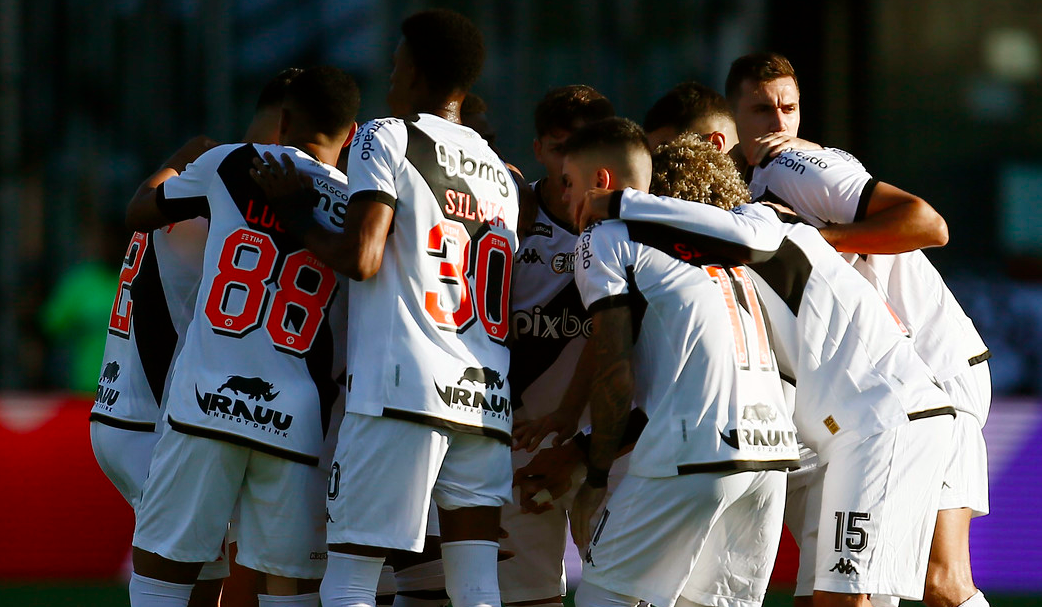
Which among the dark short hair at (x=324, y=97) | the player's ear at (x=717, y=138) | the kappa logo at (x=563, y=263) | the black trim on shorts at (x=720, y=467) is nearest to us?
the black trim on shorts at (x=720, y=467)

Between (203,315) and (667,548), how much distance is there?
1.67 m

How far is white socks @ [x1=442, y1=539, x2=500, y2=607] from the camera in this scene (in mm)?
3949

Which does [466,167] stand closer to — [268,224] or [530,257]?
[268,224]

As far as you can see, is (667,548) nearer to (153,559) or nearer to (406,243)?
(406,243)

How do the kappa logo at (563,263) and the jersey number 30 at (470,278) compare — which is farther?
the kappa logo at (563,263)

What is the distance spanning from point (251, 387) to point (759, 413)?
1.60m

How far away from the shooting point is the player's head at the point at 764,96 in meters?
4.72

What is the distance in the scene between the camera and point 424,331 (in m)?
3.91

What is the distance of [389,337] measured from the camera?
12.7ft

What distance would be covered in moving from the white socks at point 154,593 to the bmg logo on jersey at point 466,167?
5.33 feet

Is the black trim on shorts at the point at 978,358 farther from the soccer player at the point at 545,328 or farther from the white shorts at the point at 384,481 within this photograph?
the white shorts at the point at 384,481

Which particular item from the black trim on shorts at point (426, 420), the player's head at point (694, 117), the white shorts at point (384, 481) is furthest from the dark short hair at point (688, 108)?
the white shorts at point (384, 481)

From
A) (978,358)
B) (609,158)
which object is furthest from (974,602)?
(609,158)

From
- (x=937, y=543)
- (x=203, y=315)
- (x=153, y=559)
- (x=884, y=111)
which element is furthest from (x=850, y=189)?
(x=884, y=111)
